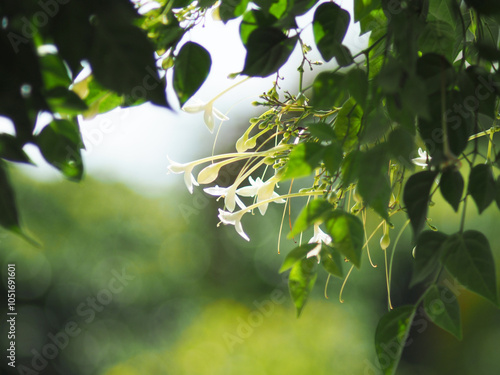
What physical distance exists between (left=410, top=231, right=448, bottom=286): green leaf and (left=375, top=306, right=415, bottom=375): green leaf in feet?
0.15

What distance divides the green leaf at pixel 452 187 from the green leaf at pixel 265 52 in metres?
0.12

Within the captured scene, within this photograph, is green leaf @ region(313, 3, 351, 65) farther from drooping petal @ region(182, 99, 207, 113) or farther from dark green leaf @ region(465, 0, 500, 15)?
drooping petal @ region(182, 99, 207, 113)

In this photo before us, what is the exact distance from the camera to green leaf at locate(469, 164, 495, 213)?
28cm

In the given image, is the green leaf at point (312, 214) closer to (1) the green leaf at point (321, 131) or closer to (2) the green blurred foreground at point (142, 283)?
(1) the green leaf at point (321, 131)

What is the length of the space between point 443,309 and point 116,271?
17.2ft

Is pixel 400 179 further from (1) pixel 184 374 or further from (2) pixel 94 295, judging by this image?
(2) pixel 94 295

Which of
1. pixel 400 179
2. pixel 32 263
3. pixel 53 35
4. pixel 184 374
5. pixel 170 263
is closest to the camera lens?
pixel 53 35

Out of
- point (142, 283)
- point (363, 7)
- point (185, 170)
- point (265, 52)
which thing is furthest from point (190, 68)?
point (142, 283)

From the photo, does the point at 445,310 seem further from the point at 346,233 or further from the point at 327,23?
the point at 327,23

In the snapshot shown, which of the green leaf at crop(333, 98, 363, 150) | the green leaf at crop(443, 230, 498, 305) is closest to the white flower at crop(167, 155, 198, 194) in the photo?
the green leaf at crop(333, 98, 363, 150)

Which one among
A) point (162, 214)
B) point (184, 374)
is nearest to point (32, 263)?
point (162, 214)

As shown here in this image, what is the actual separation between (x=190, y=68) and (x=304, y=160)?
0.09 m

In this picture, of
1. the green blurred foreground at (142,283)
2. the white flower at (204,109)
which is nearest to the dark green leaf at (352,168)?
the white flower at (204,109)

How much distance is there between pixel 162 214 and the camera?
17.4 feet
